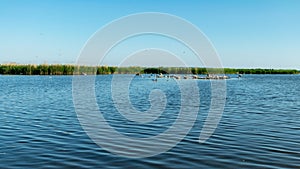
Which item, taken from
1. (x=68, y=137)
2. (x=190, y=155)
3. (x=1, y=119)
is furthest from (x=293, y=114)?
(x=1, y=119)

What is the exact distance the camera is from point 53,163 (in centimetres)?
980

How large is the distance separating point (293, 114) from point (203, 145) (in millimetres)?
11490

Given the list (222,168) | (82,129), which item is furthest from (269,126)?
(82,129)

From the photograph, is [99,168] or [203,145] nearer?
[99,168]

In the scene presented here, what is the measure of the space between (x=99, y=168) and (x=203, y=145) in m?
4.64

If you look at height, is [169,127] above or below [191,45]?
below

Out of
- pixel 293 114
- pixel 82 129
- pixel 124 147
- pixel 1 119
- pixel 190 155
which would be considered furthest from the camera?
pixel 293 114

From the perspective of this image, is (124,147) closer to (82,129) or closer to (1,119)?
(82,129)

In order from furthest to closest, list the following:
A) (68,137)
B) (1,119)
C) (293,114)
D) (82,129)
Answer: (293,114), (1,119), (82,129), (68,137)

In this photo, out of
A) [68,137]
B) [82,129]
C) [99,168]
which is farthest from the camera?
[82,129]

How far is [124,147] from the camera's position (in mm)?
11805

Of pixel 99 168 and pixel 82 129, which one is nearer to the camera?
pixel 99 168

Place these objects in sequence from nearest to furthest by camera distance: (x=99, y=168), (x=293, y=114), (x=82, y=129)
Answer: (x=99, y=168), (x=82, y=129), (x=293, y=114)

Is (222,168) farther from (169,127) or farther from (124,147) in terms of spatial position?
(169,127)
